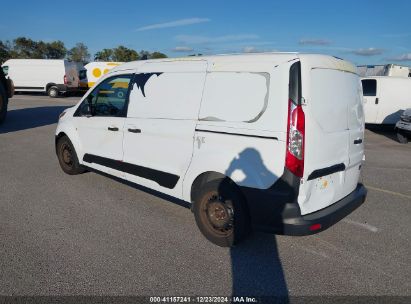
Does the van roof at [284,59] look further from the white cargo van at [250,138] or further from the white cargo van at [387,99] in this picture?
the white cargo van at [387,99]

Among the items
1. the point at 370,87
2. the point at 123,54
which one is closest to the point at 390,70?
the point at 370,87

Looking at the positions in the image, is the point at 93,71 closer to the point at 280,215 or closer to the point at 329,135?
the point at 329,135

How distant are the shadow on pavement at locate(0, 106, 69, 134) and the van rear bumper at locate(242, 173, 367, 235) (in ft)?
31.9

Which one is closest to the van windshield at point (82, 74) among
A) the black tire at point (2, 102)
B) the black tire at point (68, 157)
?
the black tire at point (2, 102)

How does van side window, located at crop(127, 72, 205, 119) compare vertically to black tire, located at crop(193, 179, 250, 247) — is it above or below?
above

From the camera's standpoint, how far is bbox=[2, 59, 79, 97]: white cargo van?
72.1 ft

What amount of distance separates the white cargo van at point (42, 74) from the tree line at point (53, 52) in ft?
116

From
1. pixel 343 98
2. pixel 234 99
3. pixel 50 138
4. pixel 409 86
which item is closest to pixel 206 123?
pixel 234 99

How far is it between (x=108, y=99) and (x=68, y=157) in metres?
1.62

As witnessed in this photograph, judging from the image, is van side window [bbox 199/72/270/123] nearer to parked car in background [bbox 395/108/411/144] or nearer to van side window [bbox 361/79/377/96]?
parked car in background [bbox 395/108/411/144]

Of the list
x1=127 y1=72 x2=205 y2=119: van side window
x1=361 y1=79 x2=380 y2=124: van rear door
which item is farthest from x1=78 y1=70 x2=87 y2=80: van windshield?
x1=127 y1=72 x2=205 y2=119: van side window

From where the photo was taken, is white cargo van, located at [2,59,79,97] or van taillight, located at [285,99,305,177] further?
white cargo van, located at [2,59,79,97]

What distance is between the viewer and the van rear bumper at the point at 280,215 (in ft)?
10.2

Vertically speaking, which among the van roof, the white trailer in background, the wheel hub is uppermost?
the white trailer in background
